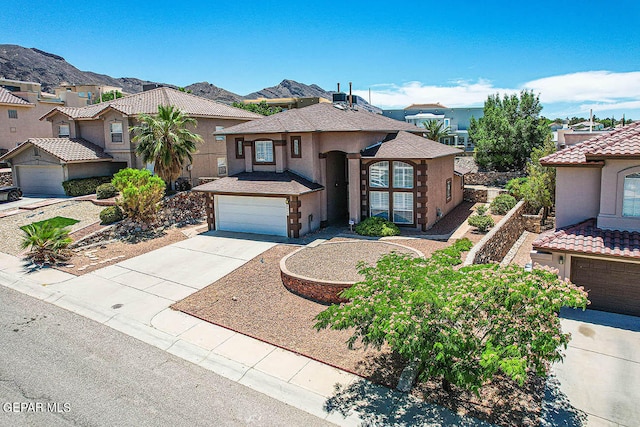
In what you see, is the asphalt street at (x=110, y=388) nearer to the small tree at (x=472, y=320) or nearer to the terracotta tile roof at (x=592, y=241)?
the small tree at (x=472, y=320)

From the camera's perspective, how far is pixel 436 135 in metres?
45.7

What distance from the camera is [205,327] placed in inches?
509

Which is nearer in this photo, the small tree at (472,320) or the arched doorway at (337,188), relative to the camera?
the small tree at (472,320)

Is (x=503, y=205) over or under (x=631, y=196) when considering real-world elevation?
under

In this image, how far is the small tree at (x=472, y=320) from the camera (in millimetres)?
7852

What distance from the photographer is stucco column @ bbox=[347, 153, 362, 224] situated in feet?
76.5

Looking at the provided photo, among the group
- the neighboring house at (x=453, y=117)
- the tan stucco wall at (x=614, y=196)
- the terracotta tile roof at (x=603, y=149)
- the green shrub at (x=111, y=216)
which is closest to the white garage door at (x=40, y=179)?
the green shrub at (x=111, y=216)

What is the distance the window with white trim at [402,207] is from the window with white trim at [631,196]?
32.9ft

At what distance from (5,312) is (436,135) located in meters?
40.4

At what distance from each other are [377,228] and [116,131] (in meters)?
20.8

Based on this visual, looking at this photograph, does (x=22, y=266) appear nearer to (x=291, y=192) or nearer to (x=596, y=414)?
(x=291, y=192)

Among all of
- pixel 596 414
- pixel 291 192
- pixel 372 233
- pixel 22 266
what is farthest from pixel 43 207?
pixel 596 414

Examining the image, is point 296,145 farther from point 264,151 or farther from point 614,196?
point 614,196

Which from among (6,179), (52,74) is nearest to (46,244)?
(6,179)
